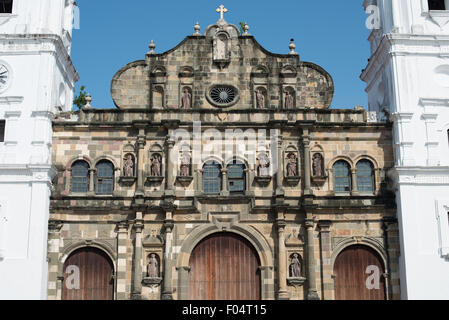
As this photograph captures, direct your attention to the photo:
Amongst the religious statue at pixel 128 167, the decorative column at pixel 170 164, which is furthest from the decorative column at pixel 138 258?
the religious statue at pixel 128 167

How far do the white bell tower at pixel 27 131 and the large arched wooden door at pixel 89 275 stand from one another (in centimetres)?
110

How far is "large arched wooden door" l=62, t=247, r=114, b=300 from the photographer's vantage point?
30797mm

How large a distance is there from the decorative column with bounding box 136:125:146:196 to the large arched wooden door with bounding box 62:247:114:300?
324 centimetres

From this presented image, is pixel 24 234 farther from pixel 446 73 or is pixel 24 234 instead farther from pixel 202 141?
pixel 446 73

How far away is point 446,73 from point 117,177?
15.7 meters

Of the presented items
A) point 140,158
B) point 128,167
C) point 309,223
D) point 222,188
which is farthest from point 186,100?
point 309,223

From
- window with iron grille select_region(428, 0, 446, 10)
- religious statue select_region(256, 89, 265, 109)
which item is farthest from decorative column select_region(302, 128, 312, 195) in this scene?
window with iron grille select_region(428, 0, 446, 10)

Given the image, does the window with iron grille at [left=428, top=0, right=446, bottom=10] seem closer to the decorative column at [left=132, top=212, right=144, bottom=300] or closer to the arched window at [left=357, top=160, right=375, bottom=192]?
the arched window at [left=357, top=160, right=375, bottom=192]

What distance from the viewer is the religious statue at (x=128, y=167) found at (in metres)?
32.0

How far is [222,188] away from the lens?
31969 mm

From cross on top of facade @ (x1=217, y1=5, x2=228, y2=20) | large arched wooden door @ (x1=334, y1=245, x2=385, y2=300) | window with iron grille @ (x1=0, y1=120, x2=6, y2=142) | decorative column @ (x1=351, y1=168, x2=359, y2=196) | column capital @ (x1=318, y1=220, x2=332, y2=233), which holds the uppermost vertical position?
cross on top of facade @ (x1=217, y1=5, x2=228, y2=20)

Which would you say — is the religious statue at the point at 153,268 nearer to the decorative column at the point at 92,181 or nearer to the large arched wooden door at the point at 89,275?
the large arched wooden door at the point at 89,275
